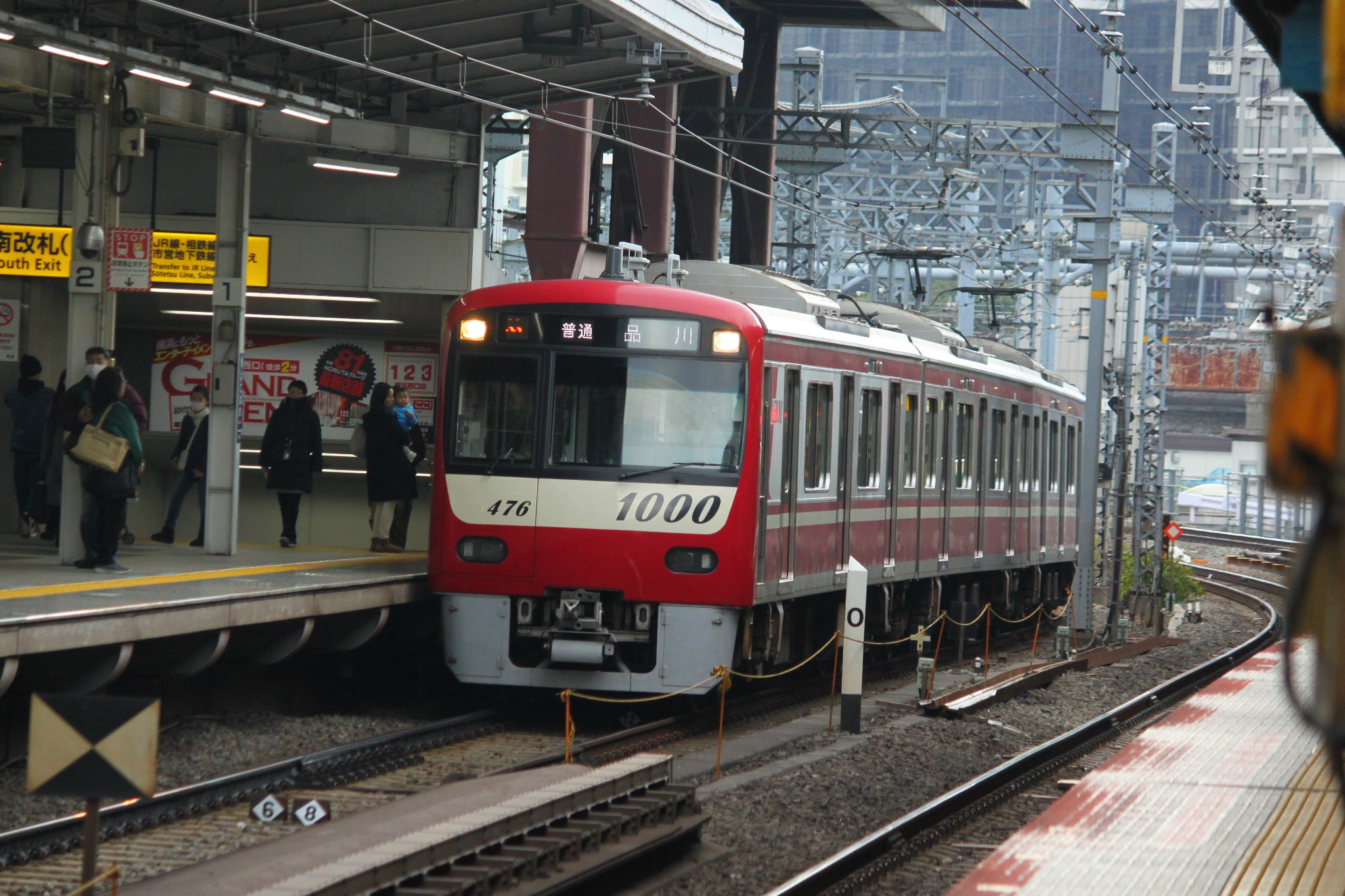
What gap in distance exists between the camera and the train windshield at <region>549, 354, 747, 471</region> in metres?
11.4

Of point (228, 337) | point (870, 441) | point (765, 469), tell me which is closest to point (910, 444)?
point (870, 441)

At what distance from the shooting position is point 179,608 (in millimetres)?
9609

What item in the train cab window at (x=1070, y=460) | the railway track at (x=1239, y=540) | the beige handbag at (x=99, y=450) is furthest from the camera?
the railway track at (x=1239, y=540)

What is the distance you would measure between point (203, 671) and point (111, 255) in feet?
9.80

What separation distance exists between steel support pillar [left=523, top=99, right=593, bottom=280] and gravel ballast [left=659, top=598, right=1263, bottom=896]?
26.7ft

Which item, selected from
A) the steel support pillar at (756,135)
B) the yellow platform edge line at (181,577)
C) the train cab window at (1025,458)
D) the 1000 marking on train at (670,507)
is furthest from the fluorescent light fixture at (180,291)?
the steel support pillar at (756,135)

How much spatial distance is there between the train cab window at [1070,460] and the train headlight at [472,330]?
43.0ft

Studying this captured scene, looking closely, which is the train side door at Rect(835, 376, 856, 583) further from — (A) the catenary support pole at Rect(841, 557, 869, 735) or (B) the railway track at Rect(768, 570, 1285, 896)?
(B) the railway track at Rect(768, 570, 1285, 896)

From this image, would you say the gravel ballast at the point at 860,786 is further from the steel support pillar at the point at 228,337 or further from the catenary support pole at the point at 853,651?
the steel support pillar at the point at 228,337

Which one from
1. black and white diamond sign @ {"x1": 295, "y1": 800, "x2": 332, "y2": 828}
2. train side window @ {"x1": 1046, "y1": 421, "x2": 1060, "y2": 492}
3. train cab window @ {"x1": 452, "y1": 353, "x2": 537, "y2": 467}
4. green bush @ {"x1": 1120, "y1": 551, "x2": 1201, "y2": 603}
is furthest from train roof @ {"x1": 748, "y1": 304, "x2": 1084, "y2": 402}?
green bush @ {"x1": 1120, "y1": 551, "x2": 1201, "y2": 603}

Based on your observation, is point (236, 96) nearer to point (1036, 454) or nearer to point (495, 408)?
point (495, 408)

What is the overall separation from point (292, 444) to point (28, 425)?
6.74ft

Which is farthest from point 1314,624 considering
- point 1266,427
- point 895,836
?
point 895,836

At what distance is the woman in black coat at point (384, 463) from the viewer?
1362 centimetres
